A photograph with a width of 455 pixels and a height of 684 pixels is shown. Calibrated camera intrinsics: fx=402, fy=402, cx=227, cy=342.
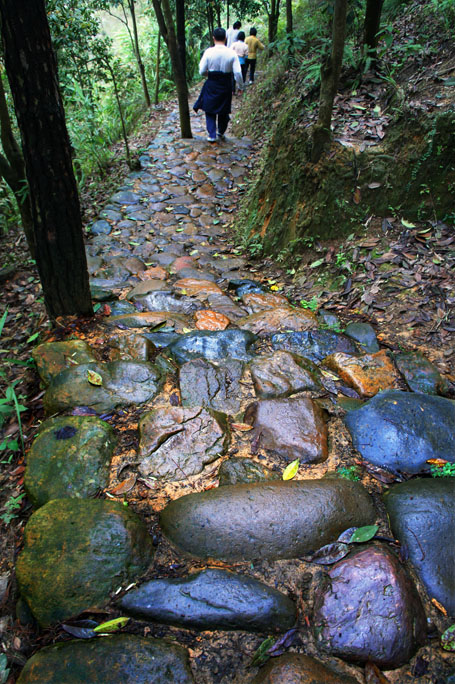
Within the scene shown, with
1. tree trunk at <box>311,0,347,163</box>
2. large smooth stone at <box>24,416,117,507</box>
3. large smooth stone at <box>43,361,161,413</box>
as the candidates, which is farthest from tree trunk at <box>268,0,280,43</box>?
large smooth stone at <box>24,416,117,507</box>

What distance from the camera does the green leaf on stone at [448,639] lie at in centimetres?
129

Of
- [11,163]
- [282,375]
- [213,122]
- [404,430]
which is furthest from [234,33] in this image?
[404,430]

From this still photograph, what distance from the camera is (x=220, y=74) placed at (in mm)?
7641

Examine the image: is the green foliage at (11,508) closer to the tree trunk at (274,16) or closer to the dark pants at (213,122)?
the dark pants at (213,122)

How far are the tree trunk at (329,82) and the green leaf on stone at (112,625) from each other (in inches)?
164

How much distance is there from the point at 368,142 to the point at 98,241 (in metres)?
3.50

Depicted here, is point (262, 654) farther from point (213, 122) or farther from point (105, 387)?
point (213, 122)

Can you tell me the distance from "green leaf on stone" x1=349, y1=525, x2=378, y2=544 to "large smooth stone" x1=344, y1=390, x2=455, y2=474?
382mm

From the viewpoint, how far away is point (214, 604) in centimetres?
135

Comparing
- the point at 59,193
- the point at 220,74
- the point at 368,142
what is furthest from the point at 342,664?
the point at 220,74

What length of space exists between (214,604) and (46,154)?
2.56 meters

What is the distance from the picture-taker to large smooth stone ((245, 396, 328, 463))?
1.99 m

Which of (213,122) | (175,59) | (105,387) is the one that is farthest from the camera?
(213,122)

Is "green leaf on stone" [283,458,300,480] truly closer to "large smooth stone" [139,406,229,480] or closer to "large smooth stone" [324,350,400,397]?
"large smooth stone" [139,406,229,480]
